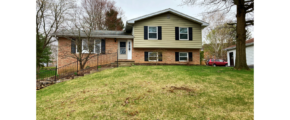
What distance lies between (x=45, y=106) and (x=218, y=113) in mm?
4965

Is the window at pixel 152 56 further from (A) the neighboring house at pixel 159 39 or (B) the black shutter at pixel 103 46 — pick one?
(B) the black shutter at pixel 103 46

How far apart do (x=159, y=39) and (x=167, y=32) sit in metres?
1.06

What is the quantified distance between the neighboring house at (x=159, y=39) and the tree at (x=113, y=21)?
10.4 metres

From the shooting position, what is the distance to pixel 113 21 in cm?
2428

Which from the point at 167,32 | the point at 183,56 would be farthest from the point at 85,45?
the point at 183,56

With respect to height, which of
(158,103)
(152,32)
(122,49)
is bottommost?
(158,103)

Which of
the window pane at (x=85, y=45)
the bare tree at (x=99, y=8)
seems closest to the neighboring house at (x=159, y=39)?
the window pane at (x=85, y=45)

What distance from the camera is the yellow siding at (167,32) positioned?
43.9ft

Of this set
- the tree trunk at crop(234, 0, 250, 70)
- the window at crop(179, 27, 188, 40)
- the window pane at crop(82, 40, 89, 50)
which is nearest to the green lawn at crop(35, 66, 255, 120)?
the tree trunk at crop(234, 0, 250, 70)

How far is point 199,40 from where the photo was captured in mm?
14039

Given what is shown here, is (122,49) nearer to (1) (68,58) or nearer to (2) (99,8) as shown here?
(1) (68,58)

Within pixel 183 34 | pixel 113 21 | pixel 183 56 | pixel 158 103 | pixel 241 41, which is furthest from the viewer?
pixel 113 21

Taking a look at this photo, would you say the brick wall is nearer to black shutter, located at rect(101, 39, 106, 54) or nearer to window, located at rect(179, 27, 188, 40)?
black shutter, located at rect(101, 39, 106, 54)
